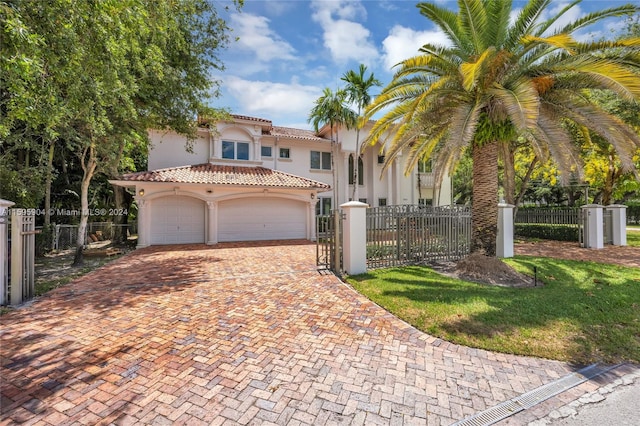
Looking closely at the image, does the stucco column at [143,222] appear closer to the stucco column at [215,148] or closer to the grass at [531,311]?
the stucco column at [215,148]

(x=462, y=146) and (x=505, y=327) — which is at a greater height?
(x=462, y=146)

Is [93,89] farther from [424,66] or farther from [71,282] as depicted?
[424,66]

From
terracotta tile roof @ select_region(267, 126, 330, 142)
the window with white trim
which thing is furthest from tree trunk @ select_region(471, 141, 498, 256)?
terracotta tile roof @ select_region(267, 126, 330, 142)

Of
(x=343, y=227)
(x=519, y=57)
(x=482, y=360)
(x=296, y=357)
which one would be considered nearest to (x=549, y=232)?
(x=519, y=57)

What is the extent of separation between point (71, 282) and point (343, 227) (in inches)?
319

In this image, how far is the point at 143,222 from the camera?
15.6 m

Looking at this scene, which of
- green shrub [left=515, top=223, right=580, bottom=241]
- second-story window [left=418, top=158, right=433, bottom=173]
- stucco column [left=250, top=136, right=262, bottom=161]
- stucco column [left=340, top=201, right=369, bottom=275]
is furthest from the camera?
second-story window [left=418, top=158, right=433, bottom=173]

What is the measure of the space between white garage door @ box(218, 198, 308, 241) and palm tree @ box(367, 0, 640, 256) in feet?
35.3

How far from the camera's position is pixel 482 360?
13.0 ft

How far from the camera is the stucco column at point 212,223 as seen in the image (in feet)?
53.6

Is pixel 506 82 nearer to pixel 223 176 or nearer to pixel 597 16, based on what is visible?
pixel 597 16

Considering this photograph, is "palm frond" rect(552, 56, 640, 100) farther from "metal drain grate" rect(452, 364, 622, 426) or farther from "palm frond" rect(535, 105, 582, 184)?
"metal drain grate" rect(452, 364, 622, 426)

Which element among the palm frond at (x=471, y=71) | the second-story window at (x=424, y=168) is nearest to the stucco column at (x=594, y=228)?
the second-story window at (x=424, y=168)

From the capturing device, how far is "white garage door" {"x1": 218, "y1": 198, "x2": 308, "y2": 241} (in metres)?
17.5
